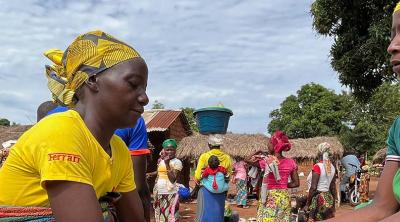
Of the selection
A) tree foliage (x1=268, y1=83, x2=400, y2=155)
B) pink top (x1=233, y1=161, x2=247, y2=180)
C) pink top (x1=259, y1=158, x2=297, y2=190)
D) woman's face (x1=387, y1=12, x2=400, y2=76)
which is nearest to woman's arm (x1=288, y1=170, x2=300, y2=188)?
pink top (x1=259, y1=158, x2=297, y2=190)

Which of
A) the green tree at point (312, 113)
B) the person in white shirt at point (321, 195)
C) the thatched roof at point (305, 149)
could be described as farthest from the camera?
the green tree at point (312, 113)

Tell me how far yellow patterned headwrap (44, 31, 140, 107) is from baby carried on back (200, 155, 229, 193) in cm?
563

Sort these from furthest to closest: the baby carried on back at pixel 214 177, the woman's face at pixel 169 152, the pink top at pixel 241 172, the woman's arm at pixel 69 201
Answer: the pink top at pixel 241 172, the woman's face at pixel 169 152, the baby carried on back at pixel 214 177, the woman's arm at pixel 69 201

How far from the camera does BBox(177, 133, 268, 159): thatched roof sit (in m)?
18.8

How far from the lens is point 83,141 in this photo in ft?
4.60

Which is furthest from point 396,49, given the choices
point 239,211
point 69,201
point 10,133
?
point 10,133

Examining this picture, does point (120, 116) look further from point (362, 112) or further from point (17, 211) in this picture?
point (362, 112)

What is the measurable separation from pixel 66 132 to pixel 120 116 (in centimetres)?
22

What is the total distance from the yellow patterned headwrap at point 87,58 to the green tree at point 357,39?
9.14 m

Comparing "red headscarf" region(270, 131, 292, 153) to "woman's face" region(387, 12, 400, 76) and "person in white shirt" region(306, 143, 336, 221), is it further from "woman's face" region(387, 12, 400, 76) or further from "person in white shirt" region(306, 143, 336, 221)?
"woman's face" region(387, 12, 400, 76)

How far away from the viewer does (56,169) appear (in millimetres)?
1291

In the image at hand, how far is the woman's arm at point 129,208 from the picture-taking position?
1.76 m

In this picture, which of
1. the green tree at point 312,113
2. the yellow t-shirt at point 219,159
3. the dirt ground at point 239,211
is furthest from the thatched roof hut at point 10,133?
the green tree at point 312,113

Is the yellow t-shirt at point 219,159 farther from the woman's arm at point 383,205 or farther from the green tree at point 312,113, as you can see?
the green tree at point 312,113
